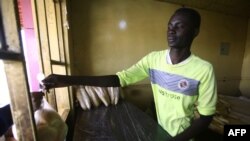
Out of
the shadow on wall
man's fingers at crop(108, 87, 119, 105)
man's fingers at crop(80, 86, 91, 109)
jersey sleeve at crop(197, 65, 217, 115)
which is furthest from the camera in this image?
the shadow on wall

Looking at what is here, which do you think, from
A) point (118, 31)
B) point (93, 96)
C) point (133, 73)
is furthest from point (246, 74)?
point (133, 73)

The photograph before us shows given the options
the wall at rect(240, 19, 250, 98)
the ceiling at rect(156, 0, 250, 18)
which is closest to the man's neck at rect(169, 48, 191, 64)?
the ceiling at rect(156, 0, 250, 18)

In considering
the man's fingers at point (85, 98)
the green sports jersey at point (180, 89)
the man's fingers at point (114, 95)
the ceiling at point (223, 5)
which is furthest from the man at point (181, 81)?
the ceiling at point (223, 5)

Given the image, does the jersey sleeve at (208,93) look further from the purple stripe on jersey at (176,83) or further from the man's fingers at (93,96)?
the man's fingers at (93,96)

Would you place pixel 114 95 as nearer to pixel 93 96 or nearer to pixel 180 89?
pixel 93 96

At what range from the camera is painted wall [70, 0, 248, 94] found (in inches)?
97.1

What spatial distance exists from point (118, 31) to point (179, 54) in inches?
66.9

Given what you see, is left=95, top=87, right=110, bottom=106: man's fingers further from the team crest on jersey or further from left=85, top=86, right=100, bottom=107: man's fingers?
the team crest on jersey

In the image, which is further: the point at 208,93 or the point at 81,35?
the point at 81,35

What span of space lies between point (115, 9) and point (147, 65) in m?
1.57

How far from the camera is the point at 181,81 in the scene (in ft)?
3.28

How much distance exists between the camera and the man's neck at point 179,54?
100cm

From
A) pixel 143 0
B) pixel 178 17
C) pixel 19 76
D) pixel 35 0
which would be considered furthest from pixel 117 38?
pixel 19 76

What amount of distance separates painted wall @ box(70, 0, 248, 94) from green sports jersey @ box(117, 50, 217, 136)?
4.81 feet
